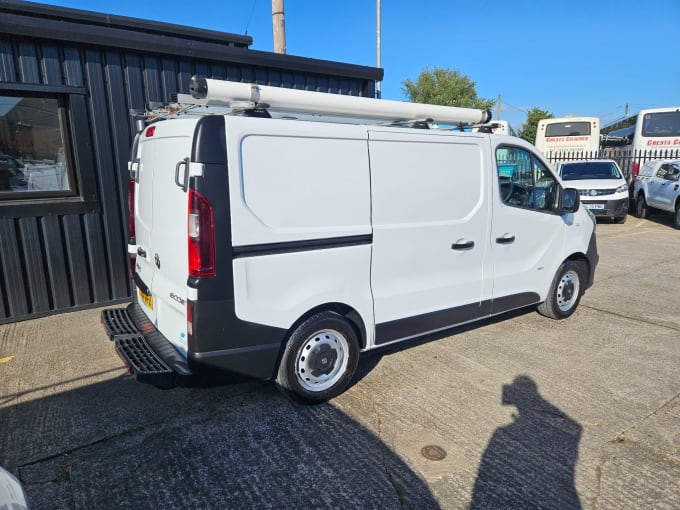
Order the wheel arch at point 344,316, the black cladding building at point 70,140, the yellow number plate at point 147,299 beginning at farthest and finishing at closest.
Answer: the black cladding building at point 70,140, the yellow number plate at point 147,299, the wheel arch at point 344,316

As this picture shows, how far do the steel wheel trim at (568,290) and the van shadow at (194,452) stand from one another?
3.11 meters

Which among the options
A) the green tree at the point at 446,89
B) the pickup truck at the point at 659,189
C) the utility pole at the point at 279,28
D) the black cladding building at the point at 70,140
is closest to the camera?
the black cladding building at the point at 70,140

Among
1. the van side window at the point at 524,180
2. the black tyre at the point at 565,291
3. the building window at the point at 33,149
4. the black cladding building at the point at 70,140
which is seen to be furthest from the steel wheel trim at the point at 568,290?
the building window at the point at 33,149

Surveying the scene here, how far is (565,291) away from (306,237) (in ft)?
11.5

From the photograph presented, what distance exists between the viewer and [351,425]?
126 inches

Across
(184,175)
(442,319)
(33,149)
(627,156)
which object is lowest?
(442,319)

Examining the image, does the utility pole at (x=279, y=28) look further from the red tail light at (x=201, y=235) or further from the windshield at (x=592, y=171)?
the windshield at (x=592, y=171)

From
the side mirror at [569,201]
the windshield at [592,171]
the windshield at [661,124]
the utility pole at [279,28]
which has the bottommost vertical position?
the side mirror at [569,201]

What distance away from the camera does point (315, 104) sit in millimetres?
3502

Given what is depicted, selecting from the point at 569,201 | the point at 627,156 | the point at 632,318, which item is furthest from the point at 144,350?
the point at 627,156

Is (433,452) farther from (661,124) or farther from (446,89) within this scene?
(446,89)

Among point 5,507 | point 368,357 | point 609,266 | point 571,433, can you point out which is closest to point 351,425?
point 368,357

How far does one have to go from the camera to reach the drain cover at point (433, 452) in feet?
9.37

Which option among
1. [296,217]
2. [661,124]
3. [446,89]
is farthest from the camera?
[446,89]
